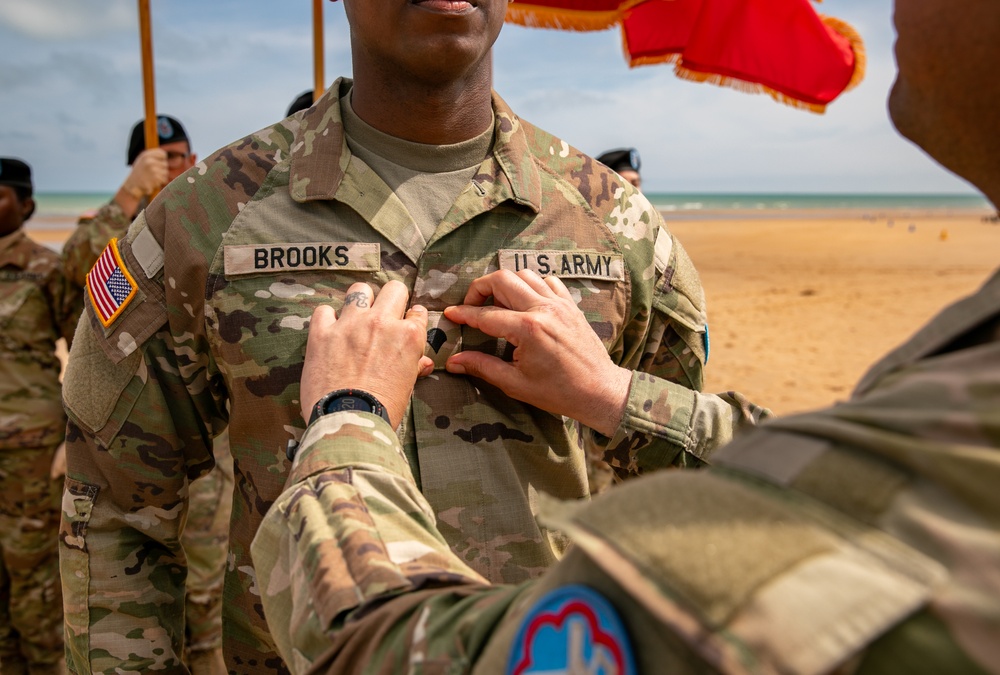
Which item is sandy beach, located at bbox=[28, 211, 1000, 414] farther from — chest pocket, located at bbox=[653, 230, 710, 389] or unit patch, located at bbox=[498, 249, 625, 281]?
unit patch, located at bbox=[498, 249, 625, 281]

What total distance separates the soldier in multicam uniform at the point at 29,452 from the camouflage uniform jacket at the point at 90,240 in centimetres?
16

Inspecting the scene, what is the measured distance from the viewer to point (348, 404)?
1.30m

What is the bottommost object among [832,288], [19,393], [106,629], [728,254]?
[728,254]

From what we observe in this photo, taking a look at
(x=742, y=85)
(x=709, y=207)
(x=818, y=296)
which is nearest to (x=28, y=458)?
(x=742, y=85)

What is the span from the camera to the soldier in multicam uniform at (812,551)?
2.06ft

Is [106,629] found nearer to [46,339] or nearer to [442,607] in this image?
[442,607]

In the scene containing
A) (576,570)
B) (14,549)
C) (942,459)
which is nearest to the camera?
(942,459)

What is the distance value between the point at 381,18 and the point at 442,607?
1.22 meters

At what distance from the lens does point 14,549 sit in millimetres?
4602

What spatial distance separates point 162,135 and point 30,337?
4.75ft

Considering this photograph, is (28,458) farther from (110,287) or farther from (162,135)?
(110,287)

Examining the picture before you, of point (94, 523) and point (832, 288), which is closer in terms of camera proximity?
point (94, 523)

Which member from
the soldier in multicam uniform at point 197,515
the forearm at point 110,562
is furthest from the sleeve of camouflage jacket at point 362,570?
the soldier in multicam uniform at point 197,515

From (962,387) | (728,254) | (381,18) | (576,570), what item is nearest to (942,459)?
(962,387)
